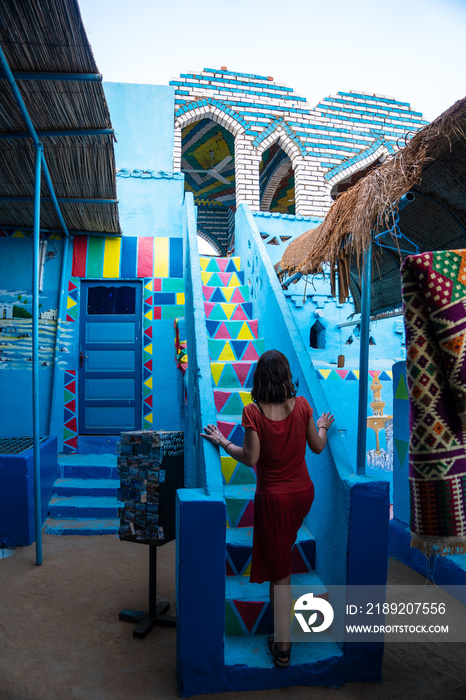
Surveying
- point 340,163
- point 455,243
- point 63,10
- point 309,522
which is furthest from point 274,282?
point 340,163

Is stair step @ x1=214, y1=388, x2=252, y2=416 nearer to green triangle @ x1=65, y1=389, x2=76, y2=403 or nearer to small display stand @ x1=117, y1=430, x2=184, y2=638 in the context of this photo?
small display stand @ x1=117, y1=430, x2=184, y2=638

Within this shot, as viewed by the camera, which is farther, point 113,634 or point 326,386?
point 326,386

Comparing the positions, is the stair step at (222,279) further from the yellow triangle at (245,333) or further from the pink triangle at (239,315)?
the yellow triangle at (245,333)

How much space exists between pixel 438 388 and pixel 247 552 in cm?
200

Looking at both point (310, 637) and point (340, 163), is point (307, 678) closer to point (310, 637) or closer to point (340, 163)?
point (310, 637)

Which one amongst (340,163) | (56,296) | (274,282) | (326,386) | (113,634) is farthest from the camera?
(340,163)

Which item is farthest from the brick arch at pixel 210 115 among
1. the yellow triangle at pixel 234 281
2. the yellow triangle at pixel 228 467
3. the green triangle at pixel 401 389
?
the yellow triangle at pixel 228 467

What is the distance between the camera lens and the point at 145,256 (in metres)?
7.02

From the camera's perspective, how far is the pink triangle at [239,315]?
5145 millimetres

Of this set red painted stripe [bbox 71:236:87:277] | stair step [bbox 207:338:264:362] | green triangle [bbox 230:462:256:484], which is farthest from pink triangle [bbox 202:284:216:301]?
green triangle [bbox 230:462:256:484]

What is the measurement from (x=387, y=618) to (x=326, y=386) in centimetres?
326

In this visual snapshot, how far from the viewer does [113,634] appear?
2951 mm

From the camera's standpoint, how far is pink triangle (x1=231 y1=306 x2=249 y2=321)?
514 centimetres

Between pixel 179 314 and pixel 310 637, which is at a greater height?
pixel 179 314
